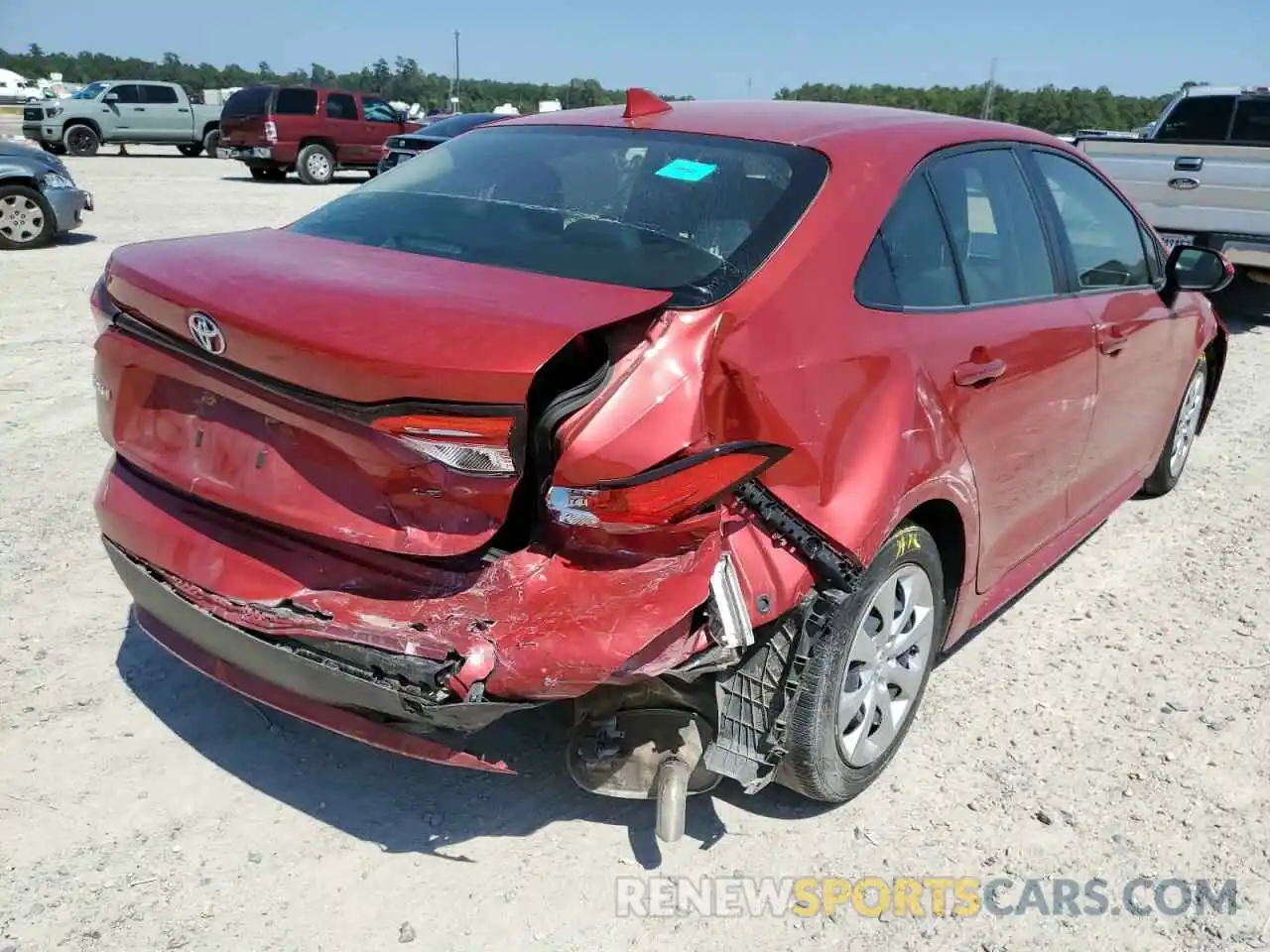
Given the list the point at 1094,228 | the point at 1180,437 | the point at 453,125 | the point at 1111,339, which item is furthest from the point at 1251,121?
the point at 453,125

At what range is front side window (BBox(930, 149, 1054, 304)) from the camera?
3182mm

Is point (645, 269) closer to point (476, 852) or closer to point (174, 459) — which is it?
point (174, 459)

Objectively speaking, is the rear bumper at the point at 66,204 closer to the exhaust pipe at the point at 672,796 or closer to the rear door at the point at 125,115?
the exhaust pipe at the point at 672,796

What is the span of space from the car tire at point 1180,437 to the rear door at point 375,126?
20.6m

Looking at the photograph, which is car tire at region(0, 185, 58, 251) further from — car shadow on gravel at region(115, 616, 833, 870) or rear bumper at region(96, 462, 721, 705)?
rear bumper at region(96, 462, 721, 705)

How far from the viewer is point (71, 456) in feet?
17.1

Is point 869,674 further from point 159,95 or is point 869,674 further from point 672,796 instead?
point 159,95

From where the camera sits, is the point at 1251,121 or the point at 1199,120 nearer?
the point at 1251,121

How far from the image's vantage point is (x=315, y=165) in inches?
874

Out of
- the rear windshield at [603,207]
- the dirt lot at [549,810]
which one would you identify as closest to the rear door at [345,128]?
the dirt lot at [549,810]

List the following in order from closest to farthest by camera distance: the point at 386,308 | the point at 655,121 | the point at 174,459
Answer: the point at 386,308
the point at 174,459
the point at 655,121

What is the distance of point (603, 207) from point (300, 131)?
21.3 meters

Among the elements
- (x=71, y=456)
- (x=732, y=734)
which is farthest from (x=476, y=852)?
(x=71, y=456)

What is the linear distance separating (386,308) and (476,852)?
141 cm
